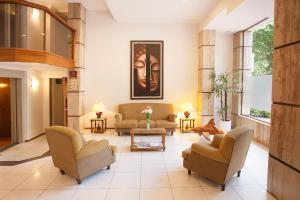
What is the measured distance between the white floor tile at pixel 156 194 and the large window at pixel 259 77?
13.7 feet

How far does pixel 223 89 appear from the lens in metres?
7.32

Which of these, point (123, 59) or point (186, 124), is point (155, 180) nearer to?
point (186, 124)

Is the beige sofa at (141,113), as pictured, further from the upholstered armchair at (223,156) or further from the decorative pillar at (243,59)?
the upholstered armchair at (223,156)

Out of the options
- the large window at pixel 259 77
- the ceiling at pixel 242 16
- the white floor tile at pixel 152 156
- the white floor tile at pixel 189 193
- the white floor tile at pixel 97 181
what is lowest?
the white floor tile at pixel 189 193

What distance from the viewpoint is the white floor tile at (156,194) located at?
3258 millimetres

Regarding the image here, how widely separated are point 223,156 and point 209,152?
0.79 feet

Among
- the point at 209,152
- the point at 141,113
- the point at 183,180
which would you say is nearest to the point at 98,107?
the point at 141,113

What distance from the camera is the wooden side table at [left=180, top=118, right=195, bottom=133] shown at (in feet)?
24.7

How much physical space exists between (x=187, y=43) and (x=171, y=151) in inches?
166

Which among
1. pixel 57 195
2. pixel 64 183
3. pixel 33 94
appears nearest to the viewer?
pixel 57 195

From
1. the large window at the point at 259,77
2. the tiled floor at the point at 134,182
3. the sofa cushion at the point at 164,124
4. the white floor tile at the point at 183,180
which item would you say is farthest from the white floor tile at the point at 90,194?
the large window at the point at 259,77

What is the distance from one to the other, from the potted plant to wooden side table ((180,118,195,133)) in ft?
3.16

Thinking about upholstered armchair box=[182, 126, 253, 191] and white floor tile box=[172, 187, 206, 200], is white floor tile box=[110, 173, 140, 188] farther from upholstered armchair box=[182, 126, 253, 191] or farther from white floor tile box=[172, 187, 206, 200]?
upholstered armchair box=[182, 126, 253, 191]

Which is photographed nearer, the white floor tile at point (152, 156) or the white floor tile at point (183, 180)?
the white floor tile at point (183, 180)
